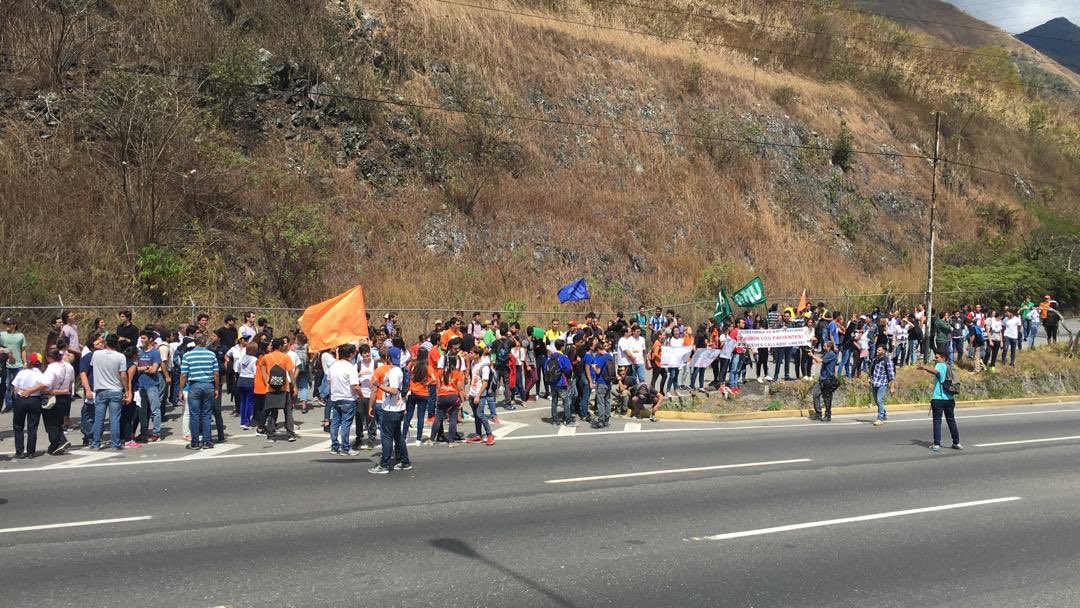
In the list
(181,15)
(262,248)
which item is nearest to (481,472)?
(262,248)

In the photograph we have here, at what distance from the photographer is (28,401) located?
12.0m

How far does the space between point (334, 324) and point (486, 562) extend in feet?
29.3

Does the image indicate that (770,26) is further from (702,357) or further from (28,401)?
(28,401)

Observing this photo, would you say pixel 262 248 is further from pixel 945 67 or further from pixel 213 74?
pixel 945 67

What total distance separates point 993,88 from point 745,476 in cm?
6954

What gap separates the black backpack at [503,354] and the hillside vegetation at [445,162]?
8.31 m

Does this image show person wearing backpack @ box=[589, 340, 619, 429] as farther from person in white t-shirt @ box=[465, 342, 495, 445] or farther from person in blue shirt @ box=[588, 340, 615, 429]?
person in white t-shirt @ box=[465, 342, 495, 445]

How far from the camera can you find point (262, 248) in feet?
84.2

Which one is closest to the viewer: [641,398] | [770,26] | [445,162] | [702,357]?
[641,398]

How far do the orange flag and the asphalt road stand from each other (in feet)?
7.30

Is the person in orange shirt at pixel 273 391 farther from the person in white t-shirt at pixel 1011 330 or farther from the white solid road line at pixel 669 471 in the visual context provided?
the person in white t-shirt at pixel 1011 330

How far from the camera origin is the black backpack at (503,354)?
58.8 ft

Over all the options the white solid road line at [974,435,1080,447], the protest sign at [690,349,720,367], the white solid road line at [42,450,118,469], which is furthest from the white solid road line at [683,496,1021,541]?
the protest sign at [690,349,720,367]

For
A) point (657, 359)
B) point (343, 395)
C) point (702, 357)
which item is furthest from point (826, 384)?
point (343, 395)
